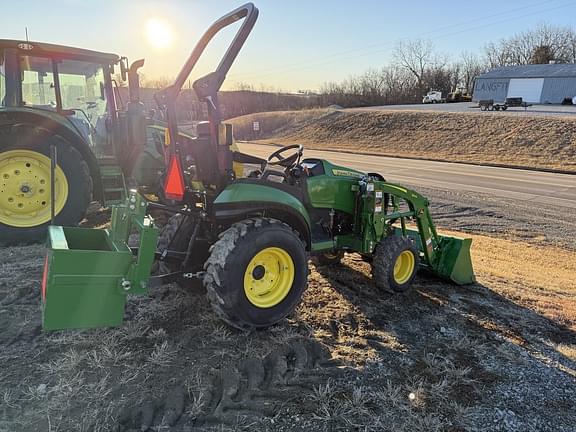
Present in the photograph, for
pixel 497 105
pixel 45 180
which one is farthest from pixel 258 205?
pixel 497 105

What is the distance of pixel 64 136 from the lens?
20.0ft

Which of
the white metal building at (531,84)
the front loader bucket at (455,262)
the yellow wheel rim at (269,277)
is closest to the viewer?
the yellow wheel rim at (269,277)

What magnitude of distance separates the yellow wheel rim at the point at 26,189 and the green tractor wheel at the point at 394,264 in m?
4.03

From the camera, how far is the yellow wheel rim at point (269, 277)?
3.51 meters

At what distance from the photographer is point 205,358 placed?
10.6 feet

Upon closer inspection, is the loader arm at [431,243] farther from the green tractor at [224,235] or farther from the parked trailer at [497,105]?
the parked trailer at [497,105]

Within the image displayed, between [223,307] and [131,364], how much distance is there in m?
0.71

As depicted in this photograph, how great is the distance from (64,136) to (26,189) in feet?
2.77

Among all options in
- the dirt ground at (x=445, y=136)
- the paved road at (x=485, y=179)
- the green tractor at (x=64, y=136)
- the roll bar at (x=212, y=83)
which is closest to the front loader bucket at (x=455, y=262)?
the roll bar at (x=212, y=83)

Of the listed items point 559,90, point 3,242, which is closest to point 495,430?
point 3,242

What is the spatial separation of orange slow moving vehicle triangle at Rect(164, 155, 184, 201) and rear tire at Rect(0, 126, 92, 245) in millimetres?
2836

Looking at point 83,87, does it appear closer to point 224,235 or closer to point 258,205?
point 258,205

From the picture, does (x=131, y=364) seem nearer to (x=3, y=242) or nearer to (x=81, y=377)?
(x=81, y=377)

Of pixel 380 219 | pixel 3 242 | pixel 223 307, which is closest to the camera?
pixel 223 307
